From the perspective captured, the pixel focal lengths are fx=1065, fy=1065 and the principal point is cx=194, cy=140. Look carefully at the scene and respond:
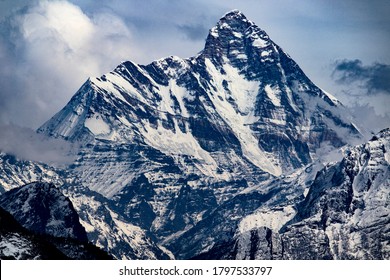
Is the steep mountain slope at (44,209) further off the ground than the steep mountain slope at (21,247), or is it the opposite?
the steep mountain slope at (44,209)

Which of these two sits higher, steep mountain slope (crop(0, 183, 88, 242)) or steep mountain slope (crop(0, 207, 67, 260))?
steep mountain slope (crop(0, 183, 88, 242))

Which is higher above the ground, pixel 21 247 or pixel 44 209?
pixel 44 209

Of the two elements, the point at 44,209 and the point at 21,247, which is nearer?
the point at 21,247

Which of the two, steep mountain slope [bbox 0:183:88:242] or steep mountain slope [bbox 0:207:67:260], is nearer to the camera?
steep mountain slope [bbox 0:207:67:260]

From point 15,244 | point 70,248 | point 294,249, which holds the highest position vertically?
point 294,249

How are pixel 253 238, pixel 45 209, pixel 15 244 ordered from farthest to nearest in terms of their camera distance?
1. pixel 253 238
2. pixel 45 209
3. pixel 15 244

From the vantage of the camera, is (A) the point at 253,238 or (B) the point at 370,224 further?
(B) the point at 370,224

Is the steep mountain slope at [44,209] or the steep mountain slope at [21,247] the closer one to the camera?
the steep mountain slope at [21,247]

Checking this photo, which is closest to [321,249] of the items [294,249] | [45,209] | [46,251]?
[294,249]
